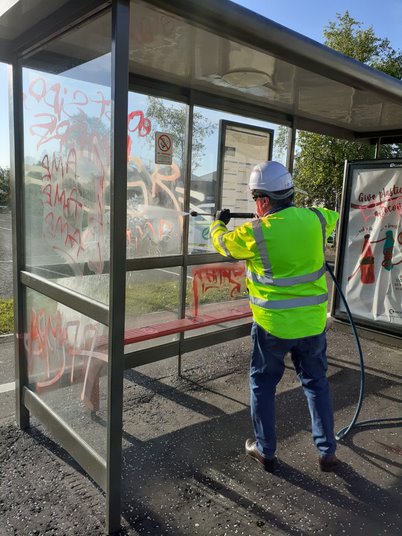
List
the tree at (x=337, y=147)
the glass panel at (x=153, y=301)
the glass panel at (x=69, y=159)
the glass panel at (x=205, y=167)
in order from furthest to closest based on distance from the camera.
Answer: the tree at (x=337, y=147)
the glass panel at (x=205, y=167)
the glass panel at (x=153, y=301)
the glass panel at (x=69, y=159)

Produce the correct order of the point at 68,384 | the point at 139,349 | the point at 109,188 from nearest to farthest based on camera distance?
the point at 109,188 → the point at 68,384 → the point at 139,349

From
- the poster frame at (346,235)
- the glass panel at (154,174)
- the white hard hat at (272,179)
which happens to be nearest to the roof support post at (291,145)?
the poster frame at (346,235)

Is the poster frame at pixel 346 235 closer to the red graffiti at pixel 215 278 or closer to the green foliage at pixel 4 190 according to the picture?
the red graffiti at pixel 215 278

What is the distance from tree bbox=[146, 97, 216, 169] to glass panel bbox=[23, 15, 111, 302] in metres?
1.19

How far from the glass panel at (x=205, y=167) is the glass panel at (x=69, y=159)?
165 cm

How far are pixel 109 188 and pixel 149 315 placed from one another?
2.15m

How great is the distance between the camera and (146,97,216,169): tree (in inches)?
146

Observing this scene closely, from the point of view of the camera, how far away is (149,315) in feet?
13.4

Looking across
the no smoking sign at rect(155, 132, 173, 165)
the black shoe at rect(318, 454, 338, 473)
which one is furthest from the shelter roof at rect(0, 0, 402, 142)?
the black shoe at rect(318, 454, 338, 473)

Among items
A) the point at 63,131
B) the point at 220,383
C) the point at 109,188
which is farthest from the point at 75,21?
the point at 220,383

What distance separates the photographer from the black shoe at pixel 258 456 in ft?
8.98

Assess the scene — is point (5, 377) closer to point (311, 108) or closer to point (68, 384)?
point (68, 384)

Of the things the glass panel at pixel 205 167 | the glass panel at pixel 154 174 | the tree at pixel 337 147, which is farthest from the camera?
the tree at pixel 337 147

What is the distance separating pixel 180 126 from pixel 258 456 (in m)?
2.78
